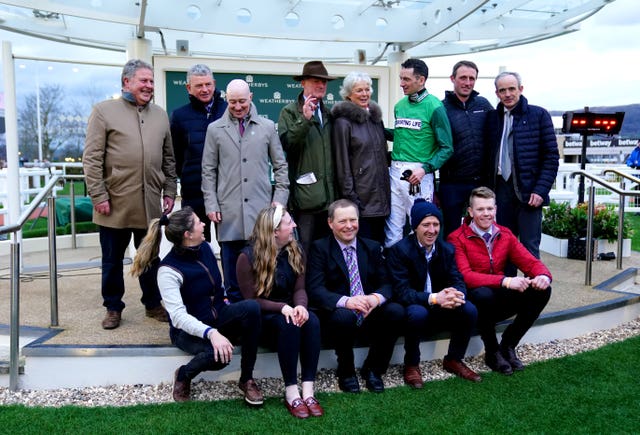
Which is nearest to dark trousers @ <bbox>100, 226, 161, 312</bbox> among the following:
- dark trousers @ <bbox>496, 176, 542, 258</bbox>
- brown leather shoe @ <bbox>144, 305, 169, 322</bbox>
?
brown leather shoe @ <bbox>144, 305, 169, 322</bbox>

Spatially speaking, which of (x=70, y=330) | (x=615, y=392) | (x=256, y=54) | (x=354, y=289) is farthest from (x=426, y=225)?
(x=256, y=54)

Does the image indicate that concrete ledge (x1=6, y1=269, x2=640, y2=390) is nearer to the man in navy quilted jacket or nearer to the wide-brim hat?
the wide-brim hat

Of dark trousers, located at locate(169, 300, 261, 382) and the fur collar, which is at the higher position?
the fur collar

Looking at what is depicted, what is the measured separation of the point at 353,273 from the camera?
3908 millimetres

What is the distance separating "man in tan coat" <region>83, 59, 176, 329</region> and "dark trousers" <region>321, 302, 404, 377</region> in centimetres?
147

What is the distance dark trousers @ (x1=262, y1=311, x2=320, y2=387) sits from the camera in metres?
3.54

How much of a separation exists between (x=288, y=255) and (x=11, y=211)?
380 cm

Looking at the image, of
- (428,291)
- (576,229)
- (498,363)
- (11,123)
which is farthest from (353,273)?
(576,229)

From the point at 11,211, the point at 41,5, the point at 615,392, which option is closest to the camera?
the point at 615,392

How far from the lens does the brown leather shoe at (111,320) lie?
427cm

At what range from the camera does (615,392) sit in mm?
3791

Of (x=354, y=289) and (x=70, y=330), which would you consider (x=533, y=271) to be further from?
(x=70, y=330)

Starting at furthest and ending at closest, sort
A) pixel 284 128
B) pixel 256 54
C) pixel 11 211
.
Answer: pixel 256 54
pixel 11 211
pixel 284 128

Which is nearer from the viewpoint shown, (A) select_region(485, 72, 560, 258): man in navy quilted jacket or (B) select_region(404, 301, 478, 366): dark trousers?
(B) select_region(404, 301, 478, 366): dark trousers
